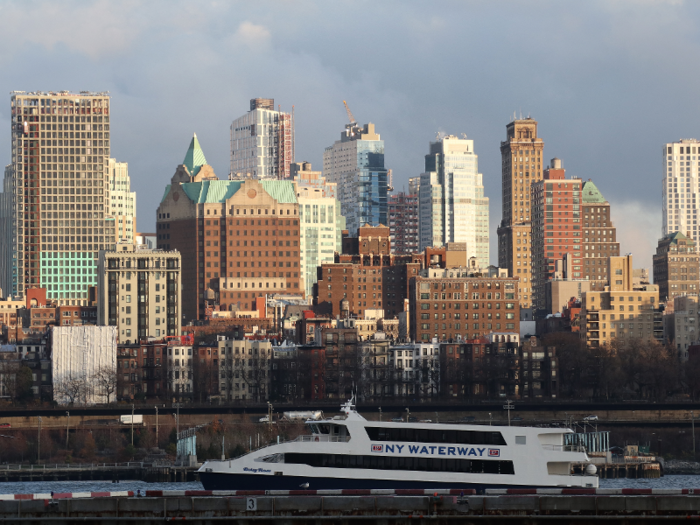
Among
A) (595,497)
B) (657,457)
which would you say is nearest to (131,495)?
(595,497)

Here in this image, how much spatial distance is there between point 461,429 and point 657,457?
88.3 m

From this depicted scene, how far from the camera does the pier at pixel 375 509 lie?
71.0 m

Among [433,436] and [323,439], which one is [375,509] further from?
[323,439]

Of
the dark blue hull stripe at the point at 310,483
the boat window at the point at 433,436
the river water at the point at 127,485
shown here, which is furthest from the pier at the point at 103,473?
the boat window at the point at 433,436

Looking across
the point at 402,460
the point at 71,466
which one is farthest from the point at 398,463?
the point at 71,466

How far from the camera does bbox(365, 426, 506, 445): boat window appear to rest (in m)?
108

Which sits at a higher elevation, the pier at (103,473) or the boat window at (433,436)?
the boat window at (433,436)

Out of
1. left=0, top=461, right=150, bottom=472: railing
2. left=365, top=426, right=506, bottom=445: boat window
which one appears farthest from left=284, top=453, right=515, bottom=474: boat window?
left=0, top=461, right=150, bottom=472: railing

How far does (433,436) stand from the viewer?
10794 cm

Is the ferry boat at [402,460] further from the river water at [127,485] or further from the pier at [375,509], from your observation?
the river water at [127,485]

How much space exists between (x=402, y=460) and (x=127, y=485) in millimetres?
63802

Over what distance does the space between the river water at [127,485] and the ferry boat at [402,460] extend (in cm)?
4438

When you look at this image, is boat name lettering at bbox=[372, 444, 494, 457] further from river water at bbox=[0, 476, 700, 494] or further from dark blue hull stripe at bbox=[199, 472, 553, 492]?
river water at bbox=[0, 476, 700, 494]

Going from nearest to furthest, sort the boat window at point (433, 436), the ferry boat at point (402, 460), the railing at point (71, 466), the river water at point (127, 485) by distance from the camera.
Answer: the ferry boat at point (402, 460)
the boat window at point (433, 436)
the river water at point (127, 485)
the railing at point (71, 466)
